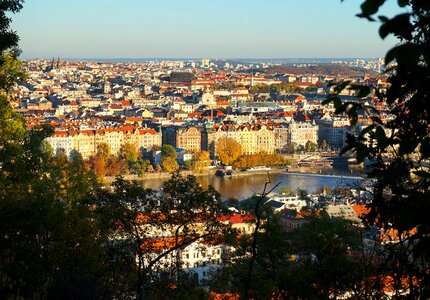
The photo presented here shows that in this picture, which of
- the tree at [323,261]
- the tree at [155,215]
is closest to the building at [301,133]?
the tree at [323,261]

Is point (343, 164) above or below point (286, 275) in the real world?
below

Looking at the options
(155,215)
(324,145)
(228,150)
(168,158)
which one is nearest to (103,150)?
(168,158)

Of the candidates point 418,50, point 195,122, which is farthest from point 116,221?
point 195,122

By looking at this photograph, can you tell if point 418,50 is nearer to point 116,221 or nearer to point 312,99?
point 116,221

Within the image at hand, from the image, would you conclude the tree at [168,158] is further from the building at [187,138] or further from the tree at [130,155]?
the building at [187,138]

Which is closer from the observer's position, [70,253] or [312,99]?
[70,253]

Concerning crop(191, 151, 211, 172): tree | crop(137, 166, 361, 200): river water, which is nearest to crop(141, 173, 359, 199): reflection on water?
crop(137, 166, 361, 200): river water

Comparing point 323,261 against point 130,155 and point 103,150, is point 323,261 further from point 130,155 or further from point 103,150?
point 103,150
